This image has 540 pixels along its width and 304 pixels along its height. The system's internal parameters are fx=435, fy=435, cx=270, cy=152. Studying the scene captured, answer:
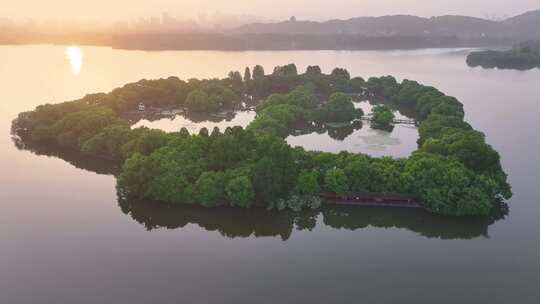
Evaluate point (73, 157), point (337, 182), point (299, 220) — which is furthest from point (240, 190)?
point (73, 157)

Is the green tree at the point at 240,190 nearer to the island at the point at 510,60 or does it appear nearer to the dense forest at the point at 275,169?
the dense forest at the point at 275,169

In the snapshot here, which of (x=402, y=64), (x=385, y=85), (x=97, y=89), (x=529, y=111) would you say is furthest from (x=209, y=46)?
(x=529, y=111)

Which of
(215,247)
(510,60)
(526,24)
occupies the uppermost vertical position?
(526,24)

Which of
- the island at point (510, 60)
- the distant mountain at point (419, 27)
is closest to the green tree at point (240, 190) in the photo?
the island at point (510, 60)

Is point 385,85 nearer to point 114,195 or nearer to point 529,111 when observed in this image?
point 529,111

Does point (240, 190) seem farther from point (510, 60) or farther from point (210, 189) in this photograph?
point (510, 60)

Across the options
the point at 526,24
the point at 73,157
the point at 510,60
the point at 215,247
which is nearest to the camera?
the point at 215,247

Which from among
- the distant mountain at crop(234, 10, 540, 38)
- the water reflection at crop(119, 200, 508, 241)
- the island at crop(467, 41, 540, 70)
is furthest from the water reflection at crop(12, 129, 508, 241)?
the distant mountain at crop(234, 10, 540, 38)
